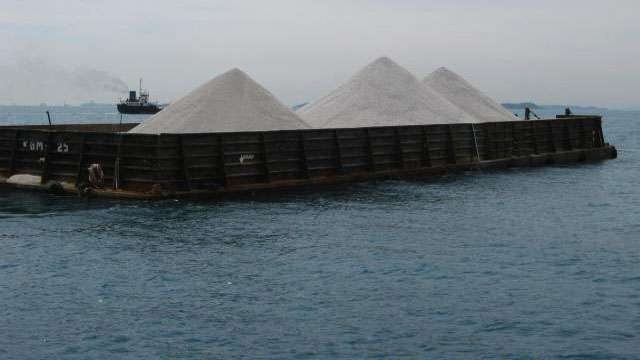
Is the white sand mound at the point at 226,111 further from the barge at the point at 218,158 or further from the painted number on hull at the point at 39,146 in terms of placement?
the painted number on hull at the point at 39,146

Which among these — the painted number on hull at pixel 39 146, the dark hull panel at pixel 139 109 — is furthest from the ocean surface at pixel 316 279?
the dark hull panel at pixel 139 109

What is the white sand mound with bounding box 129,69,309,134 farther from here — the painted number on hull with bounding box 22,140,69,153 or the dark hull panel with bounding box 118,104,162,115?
the dark hull panel with bounding box 118,104,162,115

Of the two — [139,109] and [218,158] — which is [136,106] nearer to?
[139,109]

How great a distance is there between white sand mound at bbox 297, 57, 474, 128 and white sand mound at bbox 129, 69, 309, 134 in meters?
7.90

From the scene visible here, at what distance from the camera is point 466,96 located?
5672 centimetres

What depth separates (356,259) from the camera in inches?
784

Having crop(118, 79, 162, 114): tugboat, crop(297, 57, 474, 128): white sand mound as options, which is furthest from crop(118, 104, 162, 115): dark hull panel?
crop(297, 57, 474, 128): white sand mound

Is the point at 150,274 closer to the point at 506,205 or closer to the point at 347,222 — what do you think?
the point at 347,222

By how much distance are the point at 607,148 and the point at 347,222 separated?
39.5 m

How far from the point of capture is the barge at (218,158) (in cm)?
2923

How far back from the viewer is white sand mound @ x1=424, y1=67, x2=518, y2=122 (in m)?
54.6

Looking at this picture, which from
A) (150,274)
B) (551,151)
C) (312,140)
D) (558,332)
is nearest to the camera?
(558,332)

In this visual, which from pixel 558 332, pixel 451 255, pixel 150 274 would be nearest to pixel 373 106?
pixel 451 255

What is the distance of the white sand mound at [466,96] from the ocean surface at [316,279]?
24868mm
